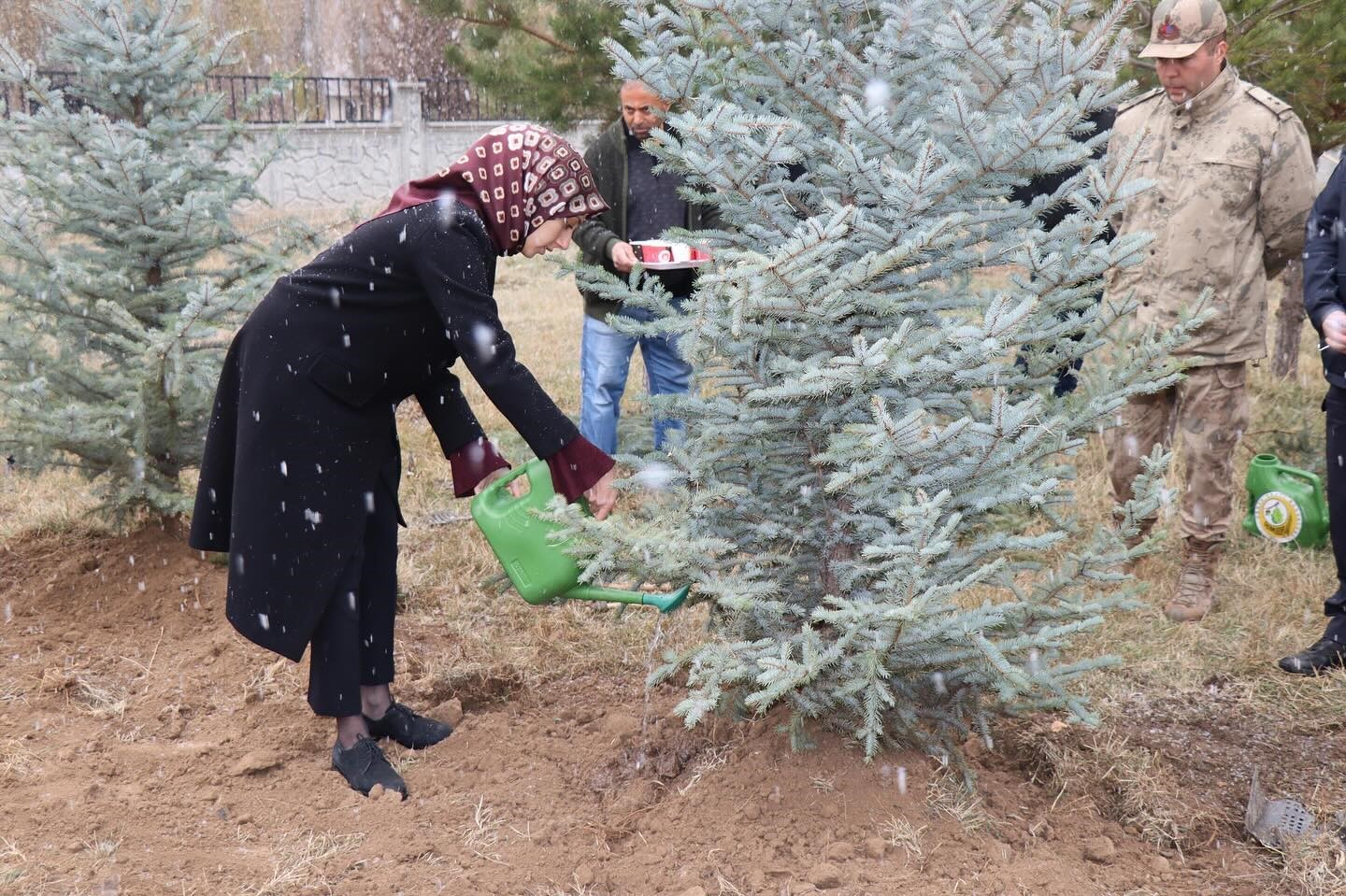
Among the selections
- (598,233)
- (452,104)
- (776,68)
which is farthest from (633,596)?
(452,104)

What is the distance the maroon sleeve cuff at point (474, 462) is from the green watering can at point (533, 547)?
13.1 inches

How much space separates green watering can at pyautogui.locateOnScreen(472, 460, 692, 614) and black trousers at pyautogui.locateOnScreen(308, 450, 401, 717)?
0.44 meters

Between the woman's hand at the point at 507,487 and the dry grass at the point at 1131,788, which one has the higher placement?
the woman's hand at the point at 507,487

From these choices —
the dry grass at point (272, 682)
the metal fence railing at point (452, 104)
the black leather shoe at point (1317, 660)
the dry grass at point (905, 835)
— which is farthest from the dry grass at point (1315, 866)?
the metal fence railing at point (452, 104)

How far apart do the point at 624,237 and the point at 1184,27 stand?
7.87 feet

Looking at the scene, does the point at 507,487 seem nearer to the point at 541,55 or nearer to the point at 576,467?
the point at 576,467

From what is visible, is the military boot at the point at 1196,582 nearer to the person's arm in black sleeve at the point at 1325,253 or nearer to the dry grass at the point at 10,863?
the person's arm in black sleeve at the point at 1325,253

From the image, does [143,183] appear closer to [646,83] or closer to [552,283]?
[646,83]

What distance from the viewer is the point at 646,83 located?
2.86m

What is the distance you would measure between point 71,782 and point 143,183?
246cm

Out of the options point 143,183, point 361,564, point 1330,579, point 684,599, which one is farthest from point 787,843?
point 143,183

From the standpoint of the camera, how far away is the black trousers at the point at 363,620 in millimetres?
3316

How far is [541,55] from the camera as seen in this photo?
671 centimetres

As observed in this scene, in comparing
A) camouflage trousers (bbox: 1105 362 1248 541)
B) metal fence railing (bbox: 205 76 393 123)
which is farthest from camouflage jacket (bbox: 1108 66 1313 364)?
metal fence railing (bbox: 205 76 393 123)
